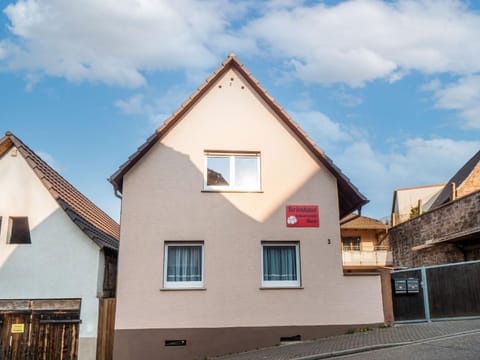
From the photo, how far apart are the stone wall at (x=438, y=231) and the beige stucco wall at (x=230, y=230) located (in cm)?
844

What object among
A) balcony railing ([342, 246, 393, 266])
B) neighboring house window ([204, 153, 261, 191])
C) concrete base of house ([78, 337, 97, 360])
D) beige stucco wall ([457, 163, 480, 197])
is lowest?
concrete base of house ([78, 337, 97, 360])

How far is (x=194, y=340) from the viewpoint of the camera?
11.7 meters

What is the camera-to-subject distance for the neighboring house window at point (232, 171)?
13.0 metres

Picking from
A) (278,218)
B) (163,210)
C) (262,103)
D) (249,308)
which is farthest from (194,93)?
(249,308)

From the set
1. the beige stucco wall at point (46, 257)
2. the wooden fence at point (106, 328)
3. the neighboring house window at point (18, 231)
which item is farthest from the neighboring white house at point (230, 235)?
the neighboring house window at point (18, 231)

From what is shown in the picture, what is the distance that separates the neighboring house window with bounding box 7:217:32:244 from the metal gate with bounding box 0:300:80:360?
1.60 m

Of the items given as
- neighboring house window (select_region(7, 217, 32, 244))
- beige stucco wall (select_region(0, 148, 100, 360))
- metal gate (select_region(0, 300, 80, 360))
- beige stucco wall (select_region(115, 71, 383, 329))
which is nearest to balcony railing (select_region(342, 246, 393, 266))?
beige stucco wall (select_region(115, 71, 383, 329))

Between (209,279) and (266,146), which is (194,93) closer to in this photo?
(266,146)

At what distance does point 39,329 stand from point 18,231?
275cm

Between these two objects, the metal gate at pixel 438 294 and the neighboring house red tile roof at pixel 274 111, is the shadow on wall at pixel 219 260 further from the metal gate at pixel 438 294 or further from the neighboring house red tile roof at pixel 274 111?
the metal gate at pixel 438 294

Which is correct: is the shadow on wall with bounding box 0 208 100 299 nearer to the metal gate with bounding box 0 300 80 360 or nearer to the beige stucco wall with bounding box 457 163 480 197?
the metal gate with bounding box 0 300 80 360

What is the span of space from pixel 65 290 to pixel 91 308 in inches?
33.2

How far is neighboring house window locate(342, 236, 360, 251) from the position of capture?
118ft

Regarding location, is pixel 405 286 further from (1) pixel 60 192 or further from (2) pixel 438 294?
(1) pixel 60 192
